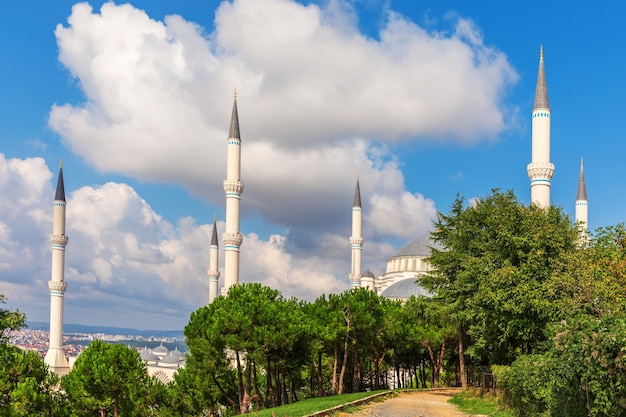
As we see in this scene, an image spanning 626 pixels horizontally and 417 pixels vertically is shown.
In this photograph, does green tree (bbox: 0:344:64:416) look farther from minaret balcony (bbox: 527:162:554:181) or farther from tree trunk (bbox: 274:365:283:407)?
minaret balcony (bbox: 527:162:554:181)

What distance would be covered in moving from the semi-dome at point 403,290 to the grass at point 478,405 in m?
46.7

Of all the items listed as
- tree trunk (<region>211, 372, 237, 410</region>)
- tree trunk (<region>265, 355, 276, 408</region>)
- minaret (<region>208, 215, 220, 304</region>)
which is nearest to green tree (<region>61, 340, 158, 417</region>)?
tree trunk (<region>211, 372, 237, 410</region>)

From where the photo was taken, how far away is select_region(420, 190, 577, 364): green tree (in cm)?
2243

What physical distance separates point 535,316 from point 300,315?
38.3ft

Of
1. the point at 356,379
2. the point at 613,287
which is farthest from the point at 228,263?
the point at 613,287

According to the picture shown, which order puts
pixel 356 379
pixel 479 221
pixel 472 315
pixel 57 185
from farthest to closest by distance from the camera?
pixel 57 185 < pixel 356 379 < pixel 479 221 < pixel 472 315

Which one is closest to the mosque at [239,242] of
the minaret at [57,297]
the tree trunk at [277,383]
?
the minaret at [57,297]

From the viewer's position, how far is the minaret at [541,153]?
39625mm

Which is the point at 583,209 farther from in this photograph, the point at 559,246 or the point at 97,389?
the point at 97,389

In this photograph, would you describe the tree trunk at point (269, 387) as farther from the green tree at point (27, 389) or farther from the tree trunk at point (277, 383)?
the green tree at point (27, 389)

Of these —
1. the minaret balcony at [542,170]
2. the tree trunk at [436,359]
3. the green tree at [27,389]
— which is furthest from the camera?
the minaret balcony at [542,170]

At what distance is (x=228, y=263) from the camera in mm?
48375

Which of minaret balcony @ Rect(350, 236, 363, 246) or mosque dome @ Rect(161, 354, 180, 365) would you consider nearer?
minaret balcony @ Rect(350, 236, 363, 246)

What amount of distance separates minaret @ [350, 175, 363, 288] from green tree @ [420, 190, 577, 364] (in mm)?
38454
